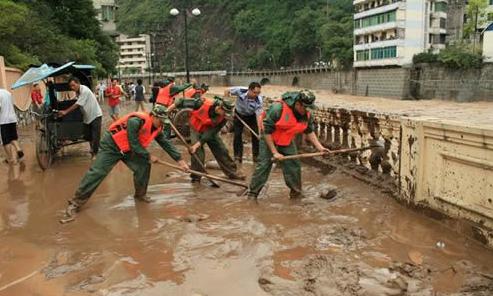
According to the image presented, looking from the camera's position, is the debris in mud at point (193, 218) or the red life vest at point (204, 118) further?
the red life vest at point (204, 118)

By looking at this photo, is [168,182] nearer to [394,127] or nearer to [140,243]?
[140,243]

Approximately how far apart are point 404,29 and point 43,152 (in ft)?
141

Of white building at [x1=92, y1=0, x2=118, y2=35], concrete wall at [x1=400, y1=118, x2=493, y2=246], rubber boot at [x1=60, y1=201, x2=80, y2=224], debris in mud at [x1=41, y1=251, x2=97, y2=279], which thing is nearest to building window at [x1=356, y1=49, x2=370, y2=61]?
white building at [x1=92, y1=0, x2=118, y2=35]

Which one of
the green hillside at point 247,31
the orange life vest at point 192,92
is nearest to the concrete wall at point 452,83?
the green hillside at point 247,31

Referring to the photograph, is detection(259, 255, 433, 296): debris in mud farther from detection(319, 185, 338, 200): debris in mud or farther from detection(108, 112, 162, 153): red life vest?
detection(108, 112, 162, 153): red life vest

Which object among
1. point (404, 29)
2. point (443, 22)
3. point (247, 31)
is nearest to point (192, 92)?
point (404, 29)

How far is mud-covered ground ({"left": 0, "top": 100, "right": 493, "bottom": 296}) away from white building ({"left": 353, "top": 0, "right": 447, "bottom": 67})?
42.4m

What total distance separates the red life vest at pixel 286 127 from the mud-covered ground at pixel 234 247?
0.75 metres

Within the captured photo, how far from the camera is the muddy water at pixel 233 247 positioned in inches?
143

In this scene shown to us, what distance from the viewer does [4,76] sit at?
45.7ft

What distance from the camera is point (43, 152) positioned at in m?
8.45

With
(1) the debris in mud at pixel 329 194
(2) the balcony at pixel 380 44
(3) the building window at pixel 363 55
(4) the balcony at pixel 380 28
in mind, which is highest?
(4) the balcony at pixel 380 28

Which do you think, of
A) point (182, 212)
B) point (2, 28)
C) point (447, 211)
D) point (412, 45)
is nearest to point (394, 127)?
point (447, 211)

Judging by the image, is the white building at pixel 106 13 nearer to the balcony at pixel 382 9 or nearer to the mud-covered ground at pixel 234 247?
the balcony at pixel 382 9
